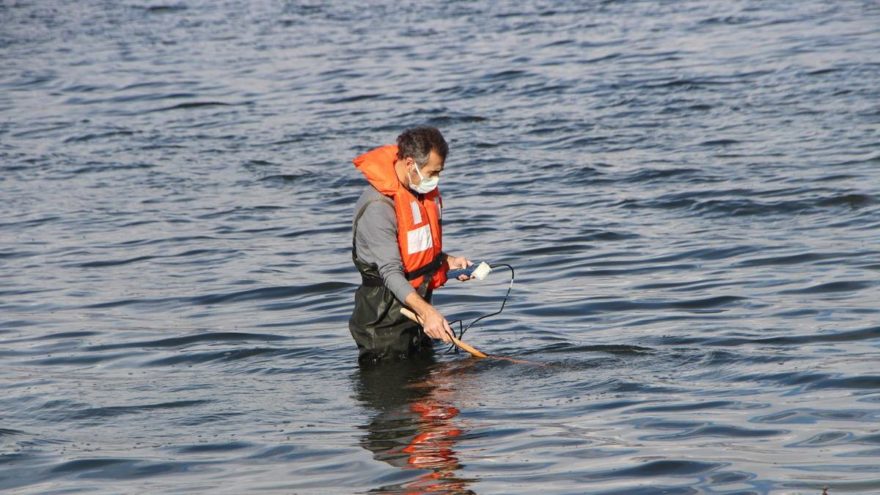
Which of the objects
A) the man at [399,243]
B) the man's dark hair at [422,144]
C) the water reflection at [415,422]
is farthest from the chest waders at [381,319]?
the man's dark hair at [422,144]

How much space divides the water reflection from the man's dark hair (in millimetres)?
1417

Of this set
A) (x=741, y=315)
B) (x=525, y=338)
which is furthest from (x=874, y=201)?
(x=525, y=338)

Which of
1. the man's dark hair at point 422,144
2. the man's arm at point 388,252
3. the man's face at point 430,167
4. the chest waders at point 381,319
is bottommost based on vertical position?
the chest waders at point 381,319

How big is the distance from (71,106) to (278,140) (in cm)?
545

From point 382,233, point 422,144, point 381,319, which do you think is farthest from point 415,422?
point 422,144

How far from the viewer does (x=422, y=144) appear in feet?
23.7

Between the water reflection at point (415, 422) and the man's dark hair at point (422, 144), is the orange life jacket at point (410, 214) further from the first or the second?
the water reflection at point (415, 422)

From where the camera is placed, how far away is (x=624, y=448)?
6.64 metres

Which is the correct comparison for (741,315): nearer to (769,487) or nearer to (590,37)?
(769,487)

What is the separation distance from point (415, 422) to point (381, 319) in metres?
0.81

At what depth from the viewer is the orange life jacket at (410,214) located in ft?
24.4

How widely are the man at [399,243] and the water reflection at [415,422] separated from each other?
0.63 ft

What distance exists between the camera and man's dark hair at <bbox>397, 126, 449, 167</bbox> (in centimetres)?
723

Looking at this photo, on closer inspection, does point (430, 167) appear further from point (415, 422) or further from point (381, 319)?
point (415, 422)
